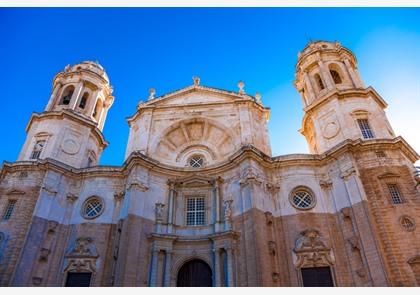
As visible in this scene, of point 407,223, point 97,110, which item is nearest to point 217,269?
point 407,223

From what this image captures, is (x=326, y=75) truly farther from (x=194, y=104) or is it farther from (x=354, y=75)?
(x=194, y=104)

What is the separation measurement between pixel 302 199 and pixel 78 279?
1572cm

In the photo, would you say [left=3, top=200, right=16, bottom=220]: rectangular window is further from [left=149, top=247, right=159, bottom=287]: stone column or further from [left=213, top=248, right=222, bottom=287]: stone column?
[left=213, top=248, right=222, bottom=287]: stone column

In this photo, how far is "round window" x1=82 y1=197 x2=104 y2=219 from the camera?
22103 millimetres

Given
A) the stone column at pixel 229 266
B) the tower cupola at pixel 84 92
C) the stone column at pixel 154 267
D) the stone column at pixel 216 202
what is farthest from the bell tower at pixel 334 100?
the tower cupola at pixel 84 92

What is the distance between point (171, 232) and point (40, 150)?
13.2 meters

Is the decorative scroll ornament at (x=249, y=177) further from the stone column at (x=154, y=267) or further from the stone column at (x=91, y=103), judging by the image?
the stone column at (x=91, y=103)

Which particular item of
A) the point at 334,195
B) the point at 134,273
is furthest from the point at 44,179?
the point at 334,195

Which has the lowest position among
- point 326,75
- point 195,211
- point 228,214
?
point 228,214

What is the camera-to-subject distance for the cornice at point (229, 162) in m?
20.9

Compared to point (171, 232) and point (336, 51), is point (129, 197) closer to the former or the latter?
point (171, 232)

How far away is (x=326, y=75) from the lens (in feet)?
90.8

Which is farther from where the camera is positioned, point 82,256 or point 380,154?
point 380,154

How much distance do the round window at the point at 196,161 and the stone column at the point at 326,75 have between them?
1276cm
